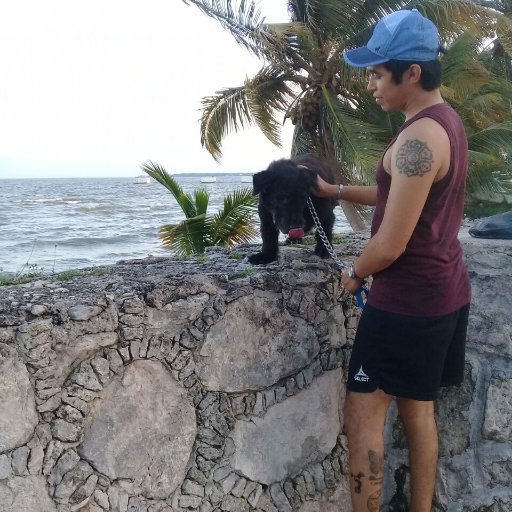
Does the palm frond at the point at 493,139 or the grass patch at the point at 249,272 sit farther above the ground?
the palm frond at the point at 493,139

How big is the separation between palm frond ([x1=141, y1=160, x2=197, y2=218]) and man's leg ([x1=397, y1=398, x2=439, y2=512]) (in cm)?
998

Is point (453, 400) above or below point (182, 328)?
below

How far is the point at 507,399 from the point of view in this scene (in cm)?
299

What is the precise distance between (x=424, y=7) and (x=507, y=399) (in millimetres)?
11013

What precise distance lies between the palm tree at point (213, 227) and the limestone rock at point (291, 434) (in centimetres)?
839

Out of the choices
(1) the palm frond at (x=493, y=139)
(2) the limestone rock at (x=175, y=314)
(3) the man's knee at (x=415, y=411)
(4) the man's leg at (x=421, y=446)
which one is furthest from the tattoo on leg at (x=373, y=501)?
(1) the palm frond at (x=493, y=139)

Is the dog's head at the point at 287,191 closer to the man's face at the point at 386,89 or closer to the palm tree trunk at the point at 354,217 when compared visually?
the man's face at the point at 386,89

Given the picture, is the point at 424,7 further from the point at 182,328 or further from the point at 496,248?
the point at 182,328

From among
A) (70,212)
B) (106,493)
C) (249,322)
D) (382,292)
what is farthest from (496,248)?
(70,212)

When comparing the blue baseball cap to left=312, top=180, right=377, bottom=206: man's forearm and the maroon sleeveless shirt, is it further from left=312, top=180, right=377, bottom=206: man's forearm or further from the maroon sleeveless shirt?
left=312, top=180, right=377, bottom=206: man's forearm

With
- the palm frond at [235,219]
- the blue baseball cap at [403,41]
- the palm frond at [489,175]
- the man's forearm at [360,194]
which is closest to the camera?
the blue baseball cap at [403,41]

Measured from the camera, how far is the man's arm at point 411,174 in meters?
2.20

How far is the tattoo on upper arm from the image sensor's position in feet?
7.20

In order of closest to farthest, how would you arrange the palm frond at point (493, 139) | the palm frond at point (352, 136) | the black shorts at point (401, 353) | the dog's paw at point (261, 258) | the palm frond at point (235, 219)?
the black shorts at point (401, 353)
the dog's paw at point (261, 258)
the palm frond at point (235, 219)
the palm frond at point (352, 136)
the palm frond at point (493, 139)
